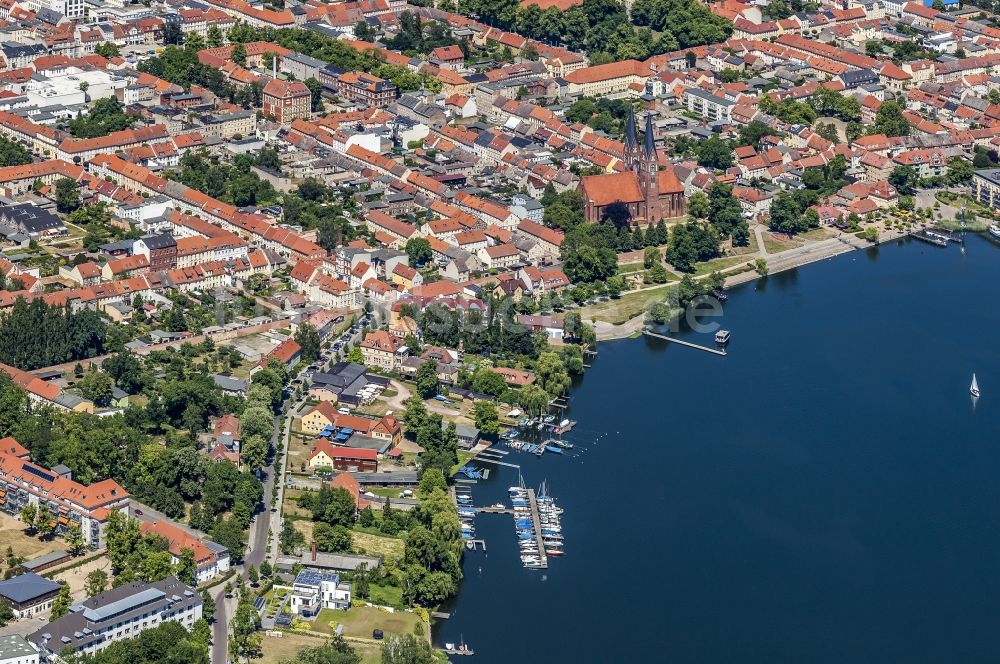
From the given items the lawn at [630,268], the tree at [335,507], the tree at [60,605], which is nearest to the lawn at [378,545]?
the tree at [335,507]

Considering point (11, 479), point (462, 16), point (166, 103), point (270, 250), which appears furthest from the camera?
point (462, 16)

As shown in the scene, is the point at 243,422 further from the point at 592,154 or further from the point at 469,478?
the point at 592,154

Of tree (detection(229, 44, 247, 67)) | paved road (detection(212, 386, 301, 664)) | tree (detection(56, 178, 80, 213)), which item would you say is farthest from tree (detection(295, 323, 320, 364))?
tree (detection(229, 44, 247, 67))

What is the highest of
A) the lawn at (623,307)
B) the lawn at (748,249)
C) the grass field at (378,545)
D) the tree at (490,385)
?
the grass field at (378,545)

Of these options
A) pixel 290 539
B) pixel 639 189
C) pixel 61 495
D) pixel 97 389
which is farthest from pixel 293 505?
pixel 639 189

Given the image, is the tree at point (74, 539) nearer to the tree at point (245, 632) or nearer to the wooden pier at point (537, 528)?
the tree at point (245, 632)

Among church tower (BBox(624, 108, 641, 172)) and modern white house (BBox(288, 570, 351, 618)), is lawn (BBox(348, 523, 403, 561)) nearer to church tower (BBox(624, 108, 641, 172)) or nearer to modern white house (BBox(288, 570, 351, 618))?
modern white house (BBox(288, 570, 351, 618))

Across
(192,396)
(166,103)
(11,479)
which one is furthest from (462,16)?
(11,479)
